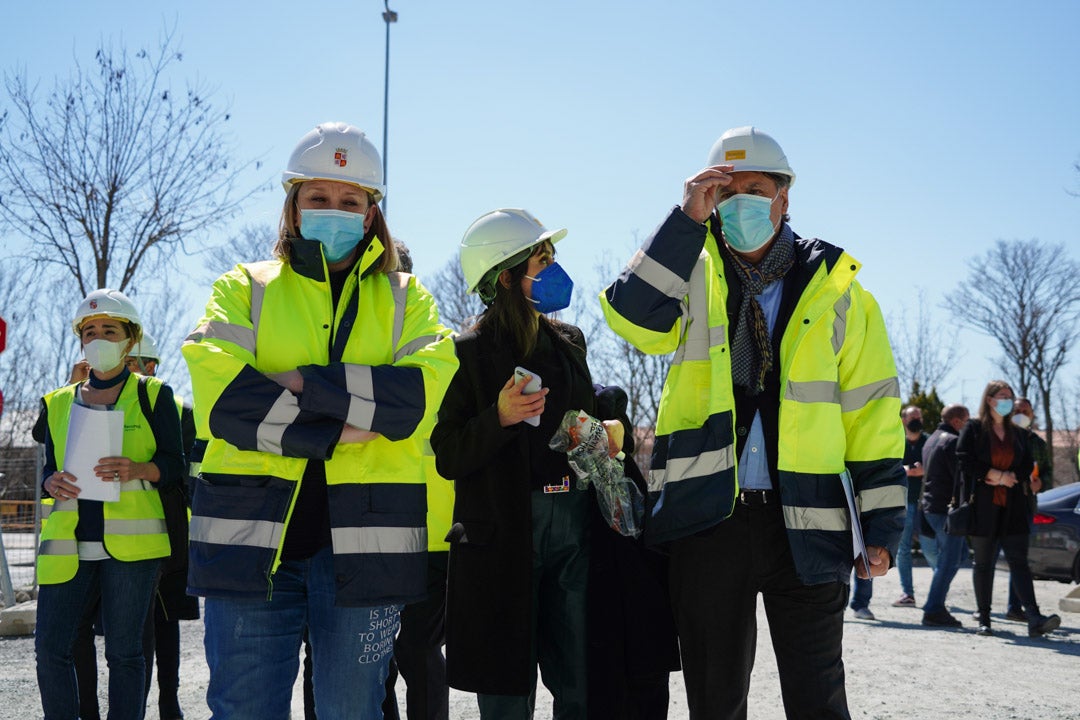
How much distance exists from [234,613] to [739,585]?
5.27 feet

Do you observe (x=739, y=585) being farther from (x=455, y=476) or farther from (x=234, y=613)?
(x=234, y=613)

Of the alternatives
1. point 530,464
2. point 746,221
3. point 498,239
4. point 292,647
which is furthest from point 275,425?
point 746,221

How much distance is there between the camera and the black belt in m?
3.55

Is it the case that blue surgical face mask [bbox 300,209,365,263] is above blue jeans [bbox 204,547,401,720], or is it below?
above

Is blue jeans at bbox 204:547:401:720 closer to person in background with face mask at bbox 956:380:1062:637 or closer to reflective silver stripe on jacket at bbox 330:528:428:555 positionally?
reflective silver stripe on jacket at bbox 330:528:428:555

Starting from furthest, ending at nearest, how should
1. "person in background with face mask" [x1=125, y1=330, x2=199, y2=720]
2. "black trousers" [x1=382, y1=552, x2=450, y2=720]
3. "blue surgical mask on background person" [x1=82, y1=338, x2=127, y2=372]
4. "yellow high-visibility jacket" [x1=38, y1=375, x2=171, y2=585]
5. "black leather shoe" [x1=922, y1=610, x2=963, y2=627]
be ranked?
"black leather shoe" [x1=922, y1=610, x2=963, y2=627]
"person in background with face mask" [x1=125, y1=330, x2=199, y2=720]
"blue surgical mask on background person" [x1=82, y1=338, x2=127, y2=372]
"yellow high-visibility jacket" [x1=38, y1=375, x2=171, y2=585]
"black trousers" [x1=382, y1=552, x2=450, y2=720]

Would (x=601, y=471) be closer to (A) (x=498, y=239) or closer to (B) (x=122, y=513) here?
(A) (x=498, y=239)

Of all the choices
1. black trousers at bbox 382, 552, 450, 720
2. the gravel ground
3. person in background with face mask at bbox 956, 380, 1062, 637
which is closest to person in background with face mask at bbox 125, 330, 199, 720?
the gravel ground

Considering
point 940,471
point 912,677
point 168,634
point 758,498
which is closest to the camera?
point 758,498

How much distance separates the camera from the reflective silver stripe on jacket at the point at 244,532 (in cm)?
304

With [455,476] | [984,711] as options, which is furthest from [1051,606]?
[455,476]

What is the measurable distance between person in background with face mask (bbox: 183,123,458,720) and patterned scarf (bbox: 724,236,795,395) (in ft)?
3.43

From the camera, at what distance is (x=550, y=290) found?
4.28 metres

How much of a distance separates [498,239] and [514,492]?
1056mm
